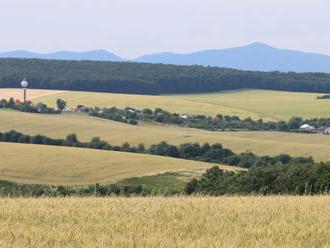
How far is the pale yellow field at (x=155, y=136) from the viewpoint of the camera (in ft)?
286

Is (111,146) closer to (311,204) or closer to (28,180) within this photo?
(28,180)

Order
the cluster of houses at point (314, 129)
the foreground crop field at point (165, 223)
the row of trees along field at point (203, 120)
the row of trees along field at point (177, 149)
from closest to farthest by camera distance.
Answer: the foreground crop field at point (165, 223)
the row of trees along field at point (177, 149)
the cluster of houses at point (314, 129)
the row of trees along field at point (203, 120)

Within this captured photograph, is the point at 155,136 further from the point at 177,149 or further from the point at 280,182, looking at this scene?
the point at 280,182

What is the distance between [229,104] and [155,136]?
61852 millimetres

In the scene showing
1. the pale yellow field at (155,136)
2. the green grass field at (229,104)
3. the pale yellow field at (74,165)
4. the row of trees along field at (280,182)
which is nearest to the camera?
the row of trees along field at (280,182)

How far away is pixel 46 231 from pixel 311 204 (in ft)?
17.6

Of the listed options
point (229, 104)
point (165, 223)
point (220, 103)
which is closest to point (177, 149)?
point (229, 104)

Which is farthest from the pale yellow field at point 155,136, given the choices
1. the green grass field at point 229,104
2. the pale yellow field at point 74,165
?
the green grass field at point 229,104

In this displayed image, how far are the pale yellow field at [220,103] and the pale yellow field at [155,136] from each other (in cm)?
3169

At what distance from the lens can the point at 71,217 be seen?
12.2 m

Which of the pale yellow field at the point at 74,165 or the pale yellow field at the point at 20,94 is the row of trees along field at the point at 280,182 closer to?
the pale yellow field at the point at 74,165

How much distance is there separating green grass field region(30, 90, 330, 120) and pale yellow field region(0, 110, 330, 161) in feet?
104

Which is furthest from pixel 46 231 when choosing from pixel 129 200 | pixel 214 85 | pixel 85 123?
pixel 214 85

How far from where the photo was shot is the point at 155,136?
321 feet
